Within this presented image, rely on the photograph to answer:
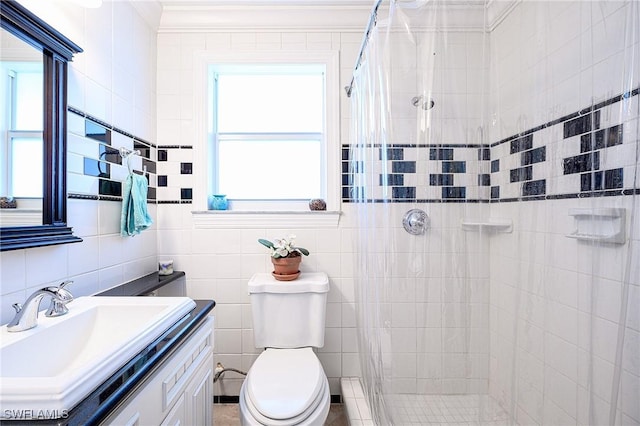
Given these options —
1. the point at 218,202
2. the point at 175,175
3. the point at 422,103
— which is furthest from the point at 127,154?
the point at 422,103

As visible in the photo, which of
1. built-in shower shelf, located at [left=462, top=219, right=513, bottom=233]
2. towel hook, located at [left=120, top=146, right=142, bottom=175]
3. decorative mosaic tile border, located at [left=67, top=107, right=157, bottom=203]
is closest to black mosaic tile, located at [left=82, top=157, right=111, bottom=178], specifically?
decorative mosaic tile border, located at [left=67, top=107, right=157, bottom=203]

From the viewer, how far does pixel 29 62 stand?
1.07m

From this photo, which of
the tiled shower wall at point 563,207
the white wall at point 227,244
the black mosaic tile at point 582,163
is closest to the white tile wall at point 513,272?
the tiled shower wall at point 563,207

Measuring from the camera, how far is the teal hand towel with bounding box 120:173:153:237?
156cm

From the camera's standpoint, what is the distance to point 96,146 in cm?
143

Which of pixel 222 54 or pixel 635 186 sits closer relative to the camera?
pixel 635 186

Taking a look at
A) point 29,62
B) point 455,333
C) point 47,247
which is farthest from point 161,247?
point 455,333

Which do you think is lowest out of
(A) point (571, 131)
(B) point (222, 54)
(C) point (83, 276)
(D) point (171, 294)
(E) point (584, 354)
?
(D) point (171, 294)

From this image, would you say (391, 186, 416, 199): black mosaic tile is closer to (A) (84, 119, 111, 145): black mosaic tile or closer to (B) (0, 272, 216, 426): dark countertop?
(B) (0, 272, 216, 426): dark countertop

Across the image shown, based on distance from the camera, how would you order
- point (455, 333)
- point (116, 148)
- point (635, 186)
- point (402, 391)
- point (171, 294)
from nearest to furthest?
Answer: 1. point (635, 186)
2. point (455, 333)
3. point (402, 391)
4. point (116, 148)
5. point (171, 294)

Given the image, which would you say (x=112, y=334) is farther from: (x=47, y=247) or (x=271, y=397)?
(x=271, y=397)

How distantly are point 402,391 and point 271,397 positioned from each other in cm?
54

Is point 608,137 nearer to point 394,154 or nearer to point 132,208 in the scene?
point 394,154

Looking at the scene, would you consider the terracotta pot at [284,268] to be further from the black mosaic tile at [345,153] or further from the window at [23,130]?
the window at [23,130]
